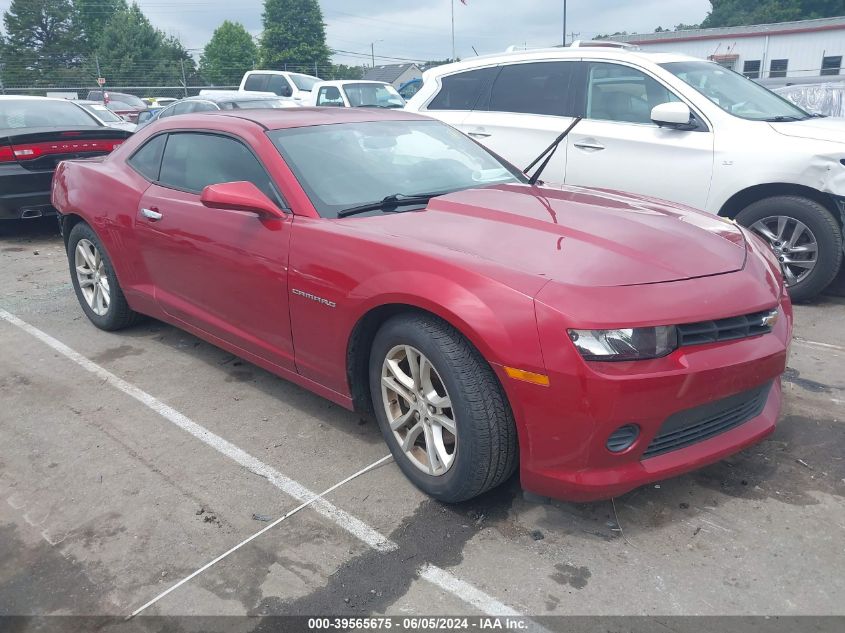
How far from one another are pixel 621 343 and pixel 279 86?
1922cm

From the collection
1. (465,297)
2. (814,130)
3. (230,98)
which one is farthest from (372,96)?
(465,297)

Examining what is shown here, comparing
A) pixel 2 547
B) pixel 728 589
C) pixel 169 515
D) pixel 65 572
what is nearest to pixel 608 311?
pixel 728 589

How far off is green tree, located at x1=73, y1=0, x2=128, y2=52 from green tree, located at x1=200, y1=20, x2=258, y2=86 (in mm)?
10203

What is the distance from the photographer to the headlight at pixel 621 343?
2338 millimetres

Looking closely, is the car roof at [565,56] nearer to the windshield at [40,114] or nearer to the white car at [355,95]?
the windshield at [40,114]

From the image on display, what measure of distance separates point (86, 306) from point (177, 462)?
7.87 ft

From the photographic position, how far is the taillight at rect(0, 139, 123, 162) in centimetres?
715

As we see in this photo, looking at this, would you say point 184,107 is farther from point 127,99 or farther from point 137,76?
point 137,76

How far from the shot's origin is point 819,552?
249 cm

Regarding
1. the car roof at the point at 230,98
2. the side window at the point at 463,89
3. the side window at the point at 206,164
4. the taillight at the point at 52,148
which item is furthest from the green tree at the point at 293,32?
the side window at the point at 206,164

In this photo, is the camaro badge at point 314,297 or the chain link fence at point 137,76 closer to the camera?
the camaro badge at point 314,297

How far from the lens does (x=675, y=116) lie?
5.19 m

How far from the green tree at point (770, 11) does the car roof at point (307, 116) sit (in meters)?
73.9

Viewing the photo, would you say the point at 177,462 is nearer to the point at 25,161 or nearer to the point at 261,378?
the point at 261,378
